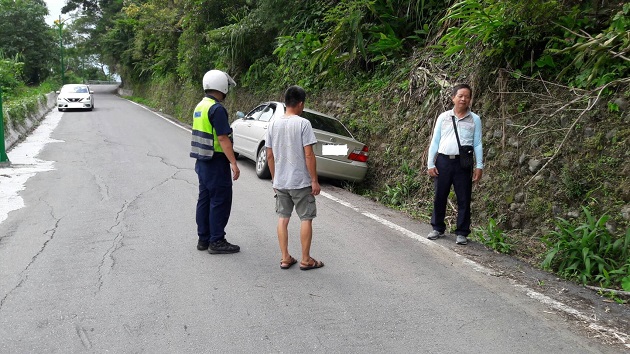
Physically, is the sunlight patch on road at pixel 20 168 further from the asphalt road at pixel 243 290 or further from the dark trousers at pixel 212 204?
the dark trousers at pixel 212 204

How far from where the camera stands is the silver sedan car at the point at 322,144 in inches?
367

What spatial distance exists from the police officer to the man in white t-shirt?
1.79 ft

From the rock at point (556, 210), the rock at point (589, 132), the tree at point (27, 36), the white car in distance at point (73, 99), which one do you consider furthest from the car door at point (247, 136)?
the tree at point (27, 36)

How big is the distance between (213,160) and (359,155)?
14.7 ft

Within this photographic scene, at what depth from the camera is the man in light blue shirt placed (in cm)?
586

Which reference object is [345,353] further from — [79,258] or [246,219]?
[246,219]

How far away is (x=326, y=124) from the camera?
9.99 meters

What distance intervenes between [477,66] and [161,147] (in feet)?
29.2

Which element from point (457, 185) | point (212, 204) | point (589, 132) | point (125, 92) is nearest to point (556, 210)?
point (589, 132)

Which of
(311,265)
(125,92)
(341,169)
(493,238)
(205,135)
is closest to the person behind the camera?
(311,265)

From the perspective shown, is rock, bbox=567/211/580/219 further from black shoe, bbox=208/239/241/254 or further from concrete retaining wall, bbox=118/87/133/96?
concrete retaining wall, bbox=118/87/133/96

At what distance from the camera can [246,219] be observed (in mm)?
7074

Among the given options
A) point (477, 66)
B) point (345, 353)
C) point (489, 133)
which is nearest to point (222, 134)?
point (345, 353)

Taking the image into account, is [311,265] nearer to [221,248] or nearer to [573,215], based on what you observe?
[221,248]
